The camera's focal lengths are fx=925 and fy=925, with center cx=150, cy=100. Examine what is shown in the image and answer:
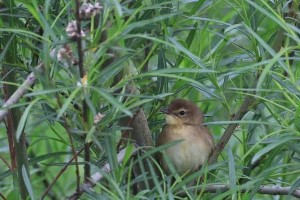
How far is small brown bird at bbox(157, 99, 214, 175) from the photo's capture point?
4.35 m

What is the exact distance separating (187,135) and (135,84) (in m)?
1.73

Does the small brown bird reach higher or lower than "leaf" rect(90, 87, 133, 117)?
lower

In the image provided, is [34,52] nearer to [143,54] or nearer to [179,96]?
[143,54]

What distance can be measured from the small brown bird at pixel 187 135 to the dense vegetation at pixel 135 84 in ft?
0.32

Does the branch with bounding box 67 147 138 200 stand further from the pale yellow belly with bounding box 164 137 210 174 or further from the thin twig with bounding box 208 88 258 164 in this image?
the pale yellow belly with bounding box 164 137 210 174

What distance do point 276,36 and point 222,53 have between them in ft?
0.78

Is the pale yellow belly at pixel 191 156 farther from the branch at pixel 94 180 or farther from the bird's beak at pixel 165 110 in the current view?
the branch at pixel 94 180

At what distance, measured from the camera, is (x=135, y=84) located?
10.3 feet

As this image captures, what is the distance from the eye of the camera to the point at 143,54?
149 inches

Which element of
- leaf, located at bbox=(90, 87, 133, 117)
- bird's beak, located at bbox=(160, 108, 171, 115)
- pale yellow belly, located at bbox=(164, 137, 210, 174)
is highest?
leaf, located at bbox=(90, 87, 133, 117)

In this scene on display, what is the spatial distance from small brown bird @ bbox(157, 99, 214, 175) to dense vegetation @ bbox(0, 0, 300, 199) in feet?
0.32

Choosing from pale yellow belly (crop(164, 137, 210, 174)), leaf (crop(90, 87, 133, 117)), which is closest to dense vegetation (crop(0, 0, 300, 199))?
leaf (crop(90, 87, 133, 117))

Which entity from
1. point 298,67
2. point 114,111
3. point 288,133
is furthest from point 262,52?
point 114,111

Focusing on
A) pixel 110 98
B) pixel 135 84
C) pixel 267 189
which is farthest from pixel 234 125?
pixel 110 98
